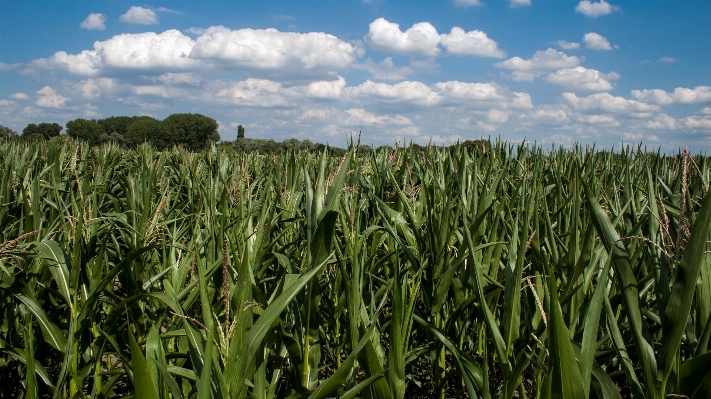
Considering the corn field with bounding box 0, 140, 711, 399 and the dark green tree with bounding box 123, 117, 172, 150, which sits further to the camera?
the dark green tree with bounding box 123, 117, 172, 150

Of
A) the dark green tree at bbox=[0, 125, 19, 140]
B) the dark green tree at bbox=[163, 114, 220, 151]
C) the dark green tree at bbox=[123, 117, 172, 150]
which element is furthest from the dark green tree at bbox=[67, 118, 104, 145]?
the dark green tree at bbox=[0, 125, 19, 140]

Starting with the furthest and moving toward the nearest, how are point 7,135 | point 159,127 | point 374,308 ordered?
point 159,127
point 7,135
point 374,308

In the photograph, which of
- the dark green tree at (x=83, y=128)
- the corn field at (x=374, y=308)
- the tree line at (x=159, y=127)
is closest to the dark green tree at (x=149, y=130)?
the tree line at (x=159, y=127)

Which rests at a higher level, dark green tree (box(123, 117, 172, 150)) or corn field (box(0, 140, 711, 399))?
dark green tree (box(123, 117, 172, 150))

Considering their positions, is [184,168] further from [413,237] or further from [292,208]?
[413,237]

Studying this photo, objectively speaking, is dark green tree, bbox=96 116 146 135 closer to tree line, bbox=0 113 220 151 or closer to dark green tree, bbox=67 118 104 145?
tree line, bbox=0 113 220 151

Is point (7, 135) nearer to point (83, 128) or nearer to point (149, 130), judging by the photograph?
point (83, 128)

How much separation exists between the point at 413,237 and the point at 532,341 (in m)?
1.00

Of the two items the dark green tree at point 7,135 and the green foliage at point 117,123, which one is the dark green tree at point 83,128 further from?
the dark green tree at point 7,135

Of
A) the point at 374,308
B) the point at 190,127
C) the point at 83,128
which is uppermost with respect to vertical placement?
the point at 190,127

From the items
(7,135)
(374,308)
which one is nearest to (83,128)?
(7,135)

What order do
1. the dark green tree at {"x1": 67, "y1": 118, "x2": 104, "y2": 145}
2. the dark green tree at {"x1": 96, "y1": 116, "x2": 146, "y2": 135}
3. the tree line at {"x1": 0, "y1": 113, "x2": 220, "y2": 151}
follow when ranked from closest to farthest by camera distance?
the dark green tree at {"x1": 67, "y1": 118, "x2": 104, "y2": 145} < the tree line at {"x1": 0, "y1": 113, "x2": 220, "y2": 151} < the dark green tree at {"x1": 96, "y1": 116, "x2": 146, "y2": 135}

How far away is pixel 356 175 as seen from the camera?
319 centimetres

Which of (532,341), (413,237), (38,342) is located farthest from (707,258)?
(38,342)
